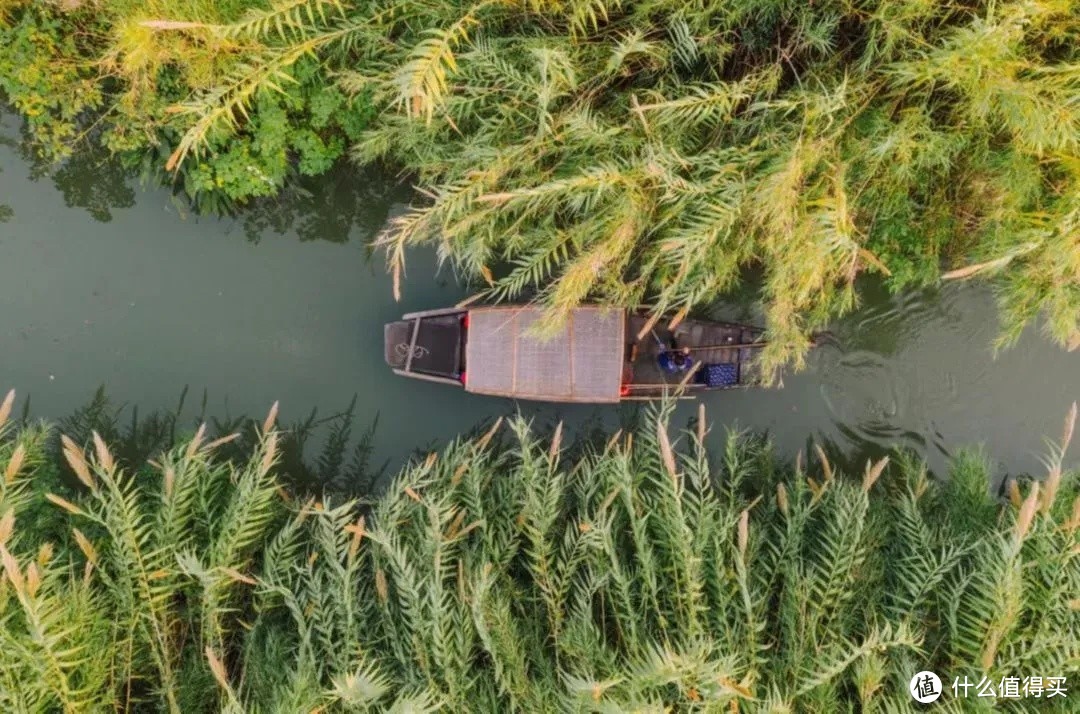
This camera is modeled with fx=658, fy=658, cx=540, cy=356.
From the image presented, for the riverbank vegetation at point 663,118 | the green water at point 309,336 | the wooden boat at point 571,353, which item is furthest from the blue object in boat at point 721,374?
the riverbank vegetation at point 663,118

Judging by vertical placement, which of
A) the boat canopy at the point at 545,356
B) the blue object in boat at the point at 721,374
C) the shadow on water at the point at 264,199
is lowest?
the blue object in boat at the point at 721,374

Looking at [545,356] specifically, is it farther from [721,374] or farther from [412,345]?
[721,374]

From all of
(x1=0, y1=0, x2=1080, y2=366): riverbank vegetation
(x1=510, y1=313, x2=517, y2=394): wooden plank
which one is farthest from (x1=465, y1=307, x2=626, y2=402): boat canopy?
(x1=0, y1=0, x2=1080, y2=366): riverbank vegetation

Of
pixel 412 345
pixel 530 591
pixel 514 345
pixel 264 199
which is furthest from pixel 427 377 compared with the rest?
pixel 264 199

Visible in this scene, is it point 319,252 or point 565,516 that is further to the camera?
point 319,252

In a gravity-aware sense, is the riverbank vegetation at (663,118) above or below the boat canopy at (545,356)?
above

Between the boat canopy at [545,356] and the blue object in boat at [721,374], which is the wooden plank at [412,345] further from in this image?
the blue object in boat at [721,374]

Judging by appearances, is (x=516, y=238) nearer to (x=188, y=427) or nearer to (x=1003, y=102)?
(x=1003, y=102)

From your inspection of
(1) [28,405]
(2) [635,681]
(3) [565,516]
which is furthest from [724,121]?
(1) [28,405]
